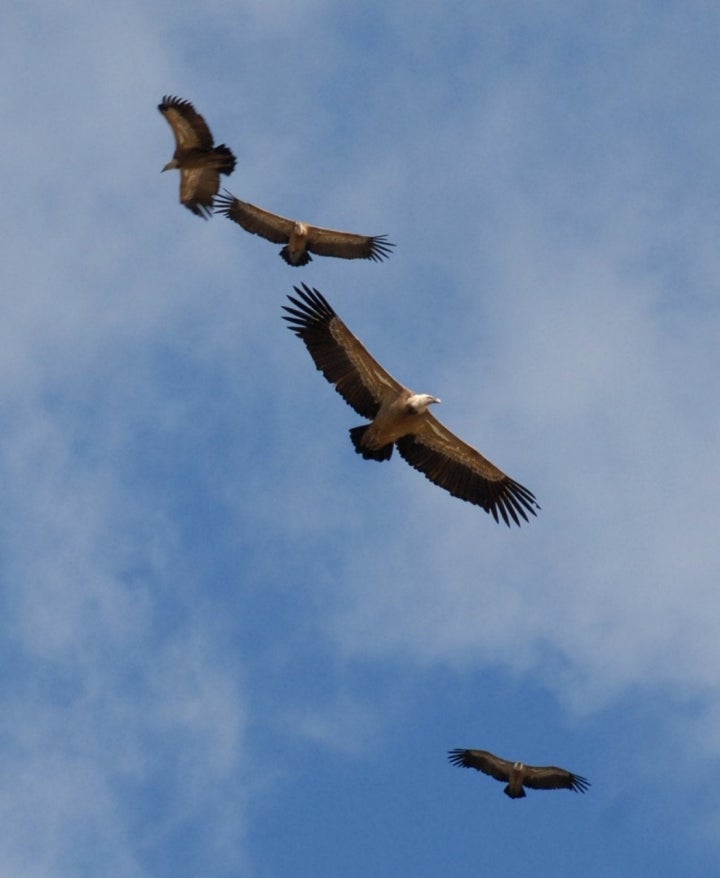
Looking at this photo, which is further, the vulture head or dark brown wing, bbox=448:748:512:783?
dark brown wing, bbox=448:748:512:783

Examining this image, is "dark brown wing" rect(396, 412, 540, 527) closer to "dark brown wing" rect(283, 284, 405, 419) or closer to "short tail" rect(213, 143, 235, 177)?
"dark brown wing" rect(283, 284, 405, 419)

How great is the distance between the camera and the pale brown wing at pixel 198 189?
32969mm

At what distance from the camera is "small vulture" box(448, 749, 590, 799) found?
1372 inches

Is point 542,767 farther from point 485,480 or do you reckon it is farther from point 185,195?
point 185,195

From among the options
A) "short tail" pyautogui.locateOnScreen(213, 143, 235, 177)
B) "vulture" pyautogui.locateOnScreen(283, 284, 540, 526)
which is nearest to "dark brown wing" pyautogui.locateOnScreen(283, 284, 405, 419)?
"vulture" pyautogui.locateOnScreen(283, 284, 540, 526)

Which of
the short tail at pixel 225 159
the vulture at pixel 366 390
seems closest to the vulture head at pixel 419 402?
the vulture at pixel 366 390

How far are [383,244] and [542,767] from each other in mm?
9904

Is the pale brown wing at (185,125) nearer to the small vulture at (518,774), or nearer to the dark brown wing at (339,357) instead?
the dark brown wing at (339,357)

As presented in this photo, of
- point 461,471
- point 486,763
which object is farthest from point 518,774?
point 461,471

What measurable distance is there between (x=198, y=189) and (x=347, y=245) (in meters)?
3.34

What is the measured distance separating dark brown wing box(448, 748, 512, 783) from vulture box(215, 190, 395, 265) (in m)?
9.16

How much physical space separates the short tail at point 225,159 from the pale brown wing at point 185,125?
0.17 m

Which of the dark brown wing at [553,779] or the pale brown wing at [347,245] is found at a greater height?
the pale brown wing at [347,245]

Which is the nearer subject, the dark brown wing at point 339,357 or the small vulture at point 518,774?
the dark brown wing at point 339,357
